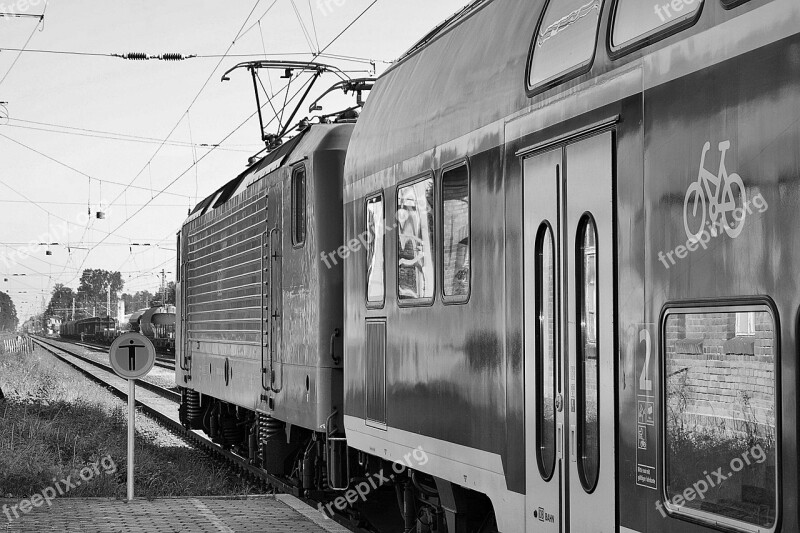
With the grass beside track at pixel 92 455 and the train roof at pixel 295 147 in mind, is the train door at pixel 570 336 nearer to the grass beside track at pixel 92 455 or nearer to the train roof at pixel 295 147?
the train roof at pixel 295 147

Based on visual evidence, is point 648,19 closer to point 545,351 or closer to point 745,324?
point 745,324

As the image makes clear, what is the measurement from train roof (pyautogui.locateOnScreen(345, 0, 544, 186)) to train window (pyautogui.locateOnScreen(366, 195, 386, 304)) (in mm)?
299

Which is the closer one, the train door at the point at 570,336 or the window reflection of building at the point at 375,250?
the train door at the point at 570,336

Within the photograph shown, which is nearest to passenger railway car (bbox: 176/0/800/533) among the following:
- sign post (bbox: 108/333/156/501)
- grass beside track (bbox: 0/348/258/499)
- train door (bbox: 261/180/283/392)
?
train door (bbox: 261/180/283/392)

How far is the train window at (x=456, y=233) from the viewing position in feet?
20.9

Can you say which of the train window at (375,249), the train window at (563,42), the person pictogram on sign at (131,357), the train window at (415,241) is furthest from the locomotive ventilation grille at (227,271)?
the train window at (563,42)

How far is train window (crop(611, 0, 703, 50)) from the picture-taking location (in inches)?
168

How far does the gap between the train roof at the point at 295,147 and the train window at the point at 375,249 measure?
2130mm

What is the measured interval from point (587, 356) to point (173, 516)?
22.8ft

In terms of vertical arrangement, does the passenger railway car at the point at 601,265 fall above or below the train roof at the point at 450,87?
below

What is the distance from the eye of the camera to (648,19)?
4.55 m

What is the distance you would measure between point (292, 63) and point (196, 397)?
6075 millimetres
